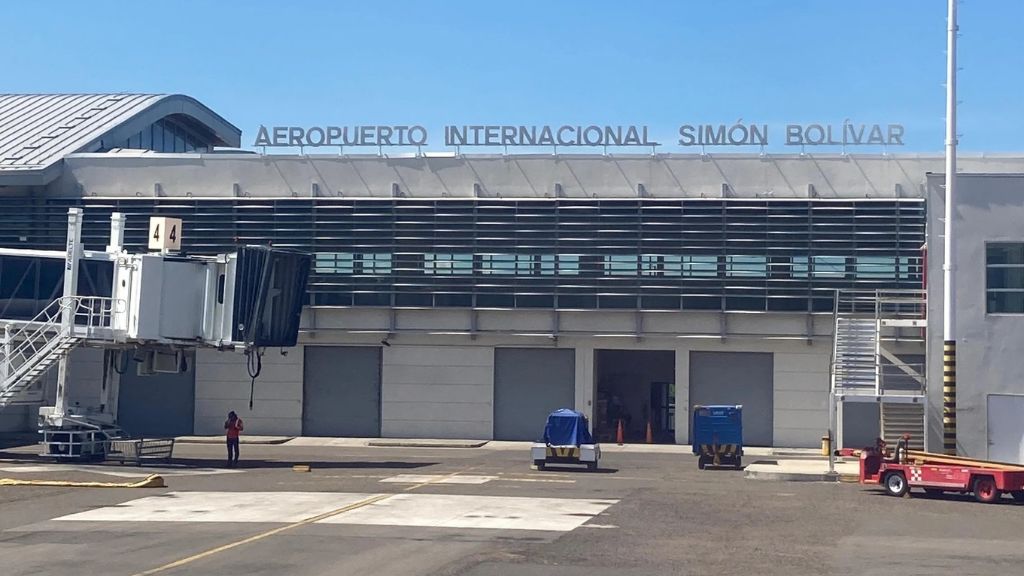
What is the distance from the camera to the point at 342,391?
52.0m

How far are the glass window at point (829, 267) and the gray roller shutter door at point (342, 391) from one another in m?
18.1

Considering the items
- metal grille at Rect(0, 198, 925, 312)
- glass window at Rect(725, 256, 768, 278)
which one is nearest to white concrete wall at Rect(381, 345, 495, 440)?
metal grille at Rect(0, 198, 925, 312)

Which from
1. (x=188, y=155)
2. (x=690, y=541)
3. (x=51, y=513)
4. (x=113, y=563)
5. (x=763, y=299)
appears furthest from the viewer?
(x=188, y=155)

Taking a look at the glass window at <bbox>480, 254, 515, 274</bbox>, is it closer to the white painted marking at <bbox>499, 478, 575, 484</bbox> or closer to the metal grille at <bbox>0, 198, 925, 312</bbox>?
the metal grille at <bbox>0, 198, 925, 312</bbox>

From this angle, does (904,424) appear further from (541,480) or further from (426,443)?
(426,443)

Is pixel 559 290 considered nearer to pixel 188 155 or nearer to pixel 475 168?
pixel 475 168

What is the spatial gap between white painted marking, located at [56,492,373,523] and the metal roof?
28989 mm

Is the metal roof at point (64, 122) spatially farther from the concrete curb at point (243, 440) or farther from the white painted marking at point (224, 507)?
the white painted marking at point (224, 507)

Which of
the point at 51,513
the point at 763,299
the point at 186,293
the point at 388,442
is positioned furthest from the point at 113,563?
the point at 763,299

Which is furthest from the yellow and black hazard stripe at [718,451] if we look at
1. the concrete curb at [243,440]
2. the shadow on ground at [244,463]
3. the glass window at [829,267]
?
the concrete curb at [243,440]

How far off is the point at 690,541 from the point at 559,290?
2933cm

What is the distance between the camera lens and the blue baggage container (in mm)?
38219

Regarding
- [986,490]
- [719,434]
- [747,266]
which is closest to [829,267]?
[747,266]

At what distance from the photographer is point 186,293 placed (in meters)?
37.7
